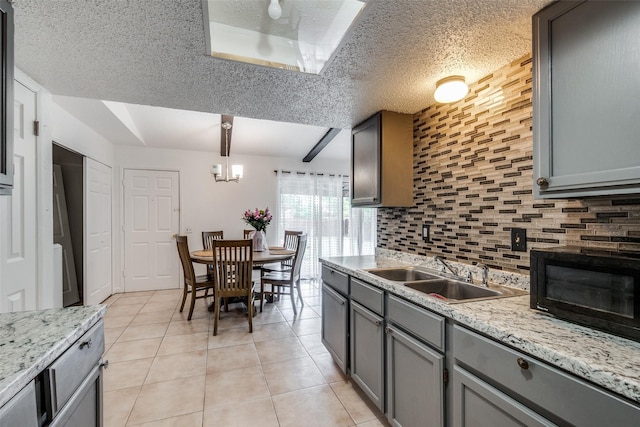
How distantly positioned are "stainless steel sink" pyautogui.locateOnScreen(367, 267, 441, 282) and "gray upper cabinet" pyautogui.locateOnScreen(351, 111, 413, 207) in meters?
0.54

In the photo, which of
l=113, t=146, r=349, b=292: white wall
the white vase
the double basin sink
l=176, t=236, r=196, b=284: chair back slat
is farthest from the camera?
l=113, t=146, r=349, b=292: white wall

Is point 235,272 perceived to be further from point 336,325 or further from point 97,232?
point 97,232

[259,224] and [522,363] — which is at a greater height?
[259,224]

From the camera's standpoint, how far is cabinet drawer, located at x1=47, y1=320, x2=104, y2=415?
2.79ft

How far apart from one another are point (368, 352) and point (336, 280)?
0.59 metres

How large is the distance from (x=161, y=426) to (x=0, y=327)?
113cm

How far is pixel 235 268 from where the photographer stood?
313 cm

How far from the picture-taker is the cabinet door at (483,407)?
3.01 ft

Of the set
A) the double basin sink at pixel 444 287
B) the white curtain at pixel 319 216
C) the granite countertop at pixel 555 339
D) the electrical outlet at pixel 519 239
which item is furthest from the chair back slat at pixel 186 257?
the electrical outlet at pixel 519 239

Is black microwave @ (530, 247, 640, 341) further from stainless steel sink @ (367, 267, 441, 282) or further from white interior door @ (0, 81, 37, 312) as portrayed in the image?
white interior door @ (0, 81, 37, 312)

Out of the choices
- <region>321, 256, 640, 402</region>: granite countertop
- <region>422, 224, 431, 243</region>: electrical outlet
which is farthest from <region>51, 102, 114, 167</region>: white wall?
<region>321, 256, 640, 402</region>: granite countertop

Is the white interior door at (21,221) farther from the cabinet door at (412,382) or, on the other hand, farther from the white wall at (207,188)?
the white wall at (207,188)

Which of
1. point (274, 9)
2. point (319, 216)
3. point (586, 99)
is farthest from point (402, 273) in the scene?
point (319, 216)

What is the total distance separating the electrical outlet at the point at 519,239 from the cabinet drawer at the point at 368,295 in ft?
2.54
